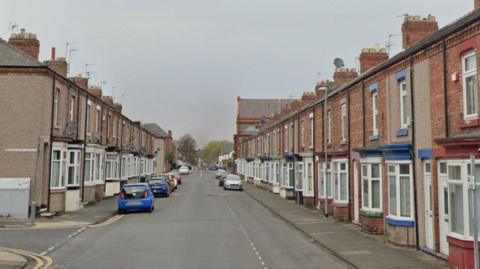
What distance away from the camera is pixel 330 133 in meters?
24.6

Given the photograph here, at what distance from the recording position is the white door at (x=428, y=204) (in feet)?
43.8

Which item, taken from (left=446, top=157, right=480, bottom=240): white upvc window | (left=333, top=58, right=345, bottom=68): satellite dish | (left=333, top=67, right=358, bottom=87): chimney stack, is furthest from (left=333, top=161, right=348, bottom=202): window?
(left=446, top=157, right=480, bottom=240): white upvc window

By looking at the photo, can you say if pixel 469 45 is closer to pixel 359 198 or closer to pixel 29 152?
pixel 359 198

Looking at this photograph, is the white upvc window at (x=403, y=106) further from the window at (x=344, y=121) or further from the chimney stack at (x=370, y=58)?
the chimney stack at (x=370, y=58)

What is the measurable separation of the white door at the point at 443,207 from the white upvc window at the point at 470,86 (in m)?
1.71

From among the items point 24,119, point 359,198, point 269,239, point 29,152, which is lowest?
point 269,239

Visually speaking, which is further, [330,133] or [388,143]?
[330,133]

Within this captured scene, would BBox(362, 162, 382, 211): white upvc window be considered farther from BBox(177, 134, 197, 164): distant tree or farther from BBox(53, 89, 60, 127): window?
BBox(177, 134, 197, 164): distant tree

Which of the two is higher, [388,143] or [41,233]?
[388,143]

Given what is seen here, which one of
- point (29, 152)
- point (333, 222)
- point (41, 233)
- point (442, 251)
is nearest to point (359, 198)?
point (333, 222)

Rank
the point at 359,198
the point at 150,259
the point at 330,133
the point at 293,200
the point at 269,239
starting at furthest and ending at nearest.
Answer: the point at 293,200 < the point at 330,133 < the point at 359,198 < the point at 269,239 < the point at 150,259

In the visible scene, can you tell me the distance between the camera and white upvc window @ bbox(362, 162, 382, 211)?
55.1 ft

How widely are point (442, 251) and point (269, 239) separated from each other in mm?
5690

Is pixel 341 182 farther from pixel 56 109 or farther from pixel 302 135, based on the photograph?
pixel 56 109
